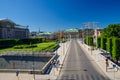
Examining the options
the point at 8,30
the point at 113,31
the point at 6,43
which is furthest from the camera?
the point at 8,30

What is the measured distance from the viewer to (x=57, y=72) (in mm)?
35812

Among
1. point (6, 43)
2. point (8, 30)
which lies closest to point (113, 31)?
point (6, 43)

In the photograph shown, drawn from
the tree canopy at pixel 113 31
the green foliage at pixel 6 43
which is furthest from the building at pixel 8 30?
the tree canopy at pixel 113 31

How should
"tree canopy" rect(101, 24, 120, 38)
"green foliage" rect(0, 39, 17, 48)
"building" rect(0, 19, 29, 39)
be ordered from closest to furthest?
1. "tree canopy" rect(101, 24, 120, 38)
2. "green foliage" rect(0, 39, 17, 48)
3. "building" rect(0, 19, 29, 39)

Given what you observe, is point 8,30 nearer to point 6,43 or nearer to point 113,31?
point 6,43

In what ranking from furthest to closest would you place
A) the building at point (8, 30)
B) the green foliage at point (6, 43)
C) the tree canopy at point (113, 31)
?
the building at point (8, 30) → the green foliage at point (6, 43) → the tree canopy at point (113, 31)

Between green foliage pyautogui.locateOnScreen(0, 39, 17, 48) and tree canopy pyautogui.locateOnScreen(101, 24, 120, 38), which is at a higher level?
tree canopy pyautogui.locateOnScreen(101, 24, 120, 38)

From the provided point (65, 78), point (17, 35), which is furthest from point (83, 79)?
point (17, 35)

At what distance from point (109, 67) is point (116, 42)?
52.1 feet

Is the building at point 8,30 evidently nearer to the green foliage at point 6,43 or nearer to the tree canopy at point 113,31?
the green foliage at point 6,43

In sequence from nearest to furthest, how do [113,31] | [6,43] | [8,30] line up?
[113,31] < [6,43] < [8,30]

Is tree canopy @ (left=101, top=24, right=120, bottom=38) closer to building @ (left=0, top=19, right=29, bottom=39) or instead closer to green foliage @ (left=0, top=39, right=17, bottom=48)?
green foliage @ (left=0, top=39, right=17, bottom=48)

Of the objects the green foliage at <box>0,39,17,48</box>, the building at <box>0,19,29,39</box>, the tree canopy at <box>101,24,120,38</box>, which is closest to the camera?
the tree canopy at <box>101,24,120,38</box>

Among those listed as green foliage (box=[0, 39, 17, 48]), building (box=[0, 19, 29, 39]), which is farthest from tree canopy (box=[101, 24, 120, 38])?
building (box=[0, 19, 29, 39])
